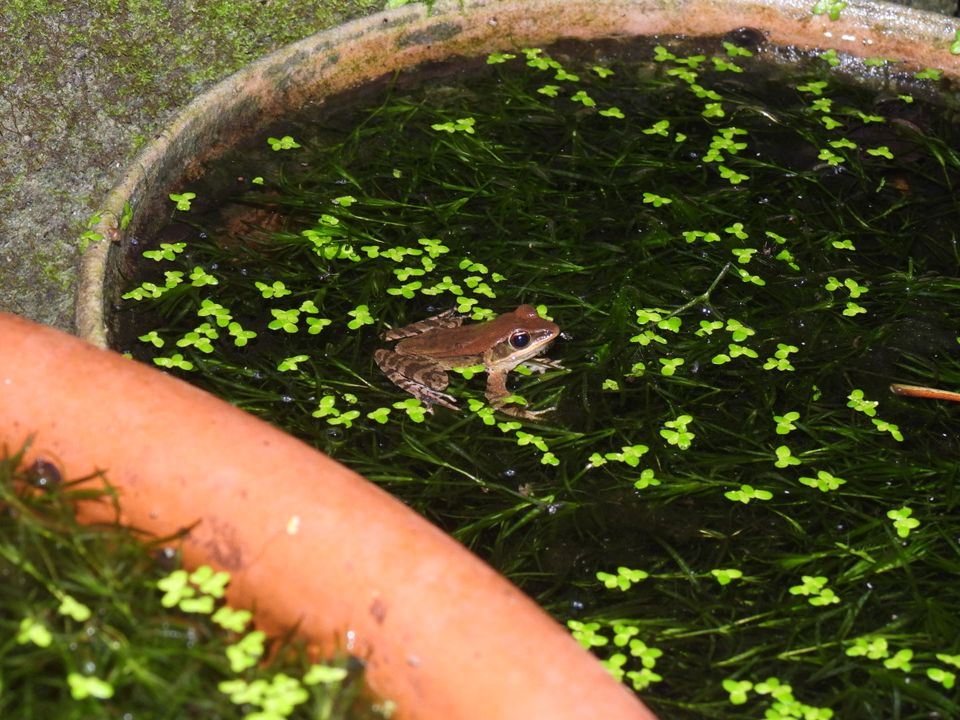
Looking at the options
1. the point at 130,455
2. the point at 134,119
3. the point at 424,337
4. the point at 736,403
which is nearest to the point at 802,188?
the point at 736,403

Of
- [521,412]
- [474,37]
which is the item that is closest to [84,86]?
[474,37]

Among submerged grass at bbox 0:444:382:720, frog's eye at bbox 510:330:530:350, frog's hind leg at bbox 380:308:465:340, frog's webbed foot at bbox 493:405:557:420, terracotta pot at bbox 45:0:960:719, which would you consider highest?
terracotta pot at bbox 45:0:960:719

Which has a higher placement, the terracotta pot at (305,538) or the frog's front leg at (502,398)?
the terracotta pot at (305,538)

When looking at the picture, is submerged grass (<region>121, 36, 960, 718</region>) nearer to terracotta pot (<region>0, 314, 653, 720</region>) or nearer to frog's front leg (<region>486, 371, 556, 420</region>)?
frog's front leg (<region>486, 371, 556, 420</region>)

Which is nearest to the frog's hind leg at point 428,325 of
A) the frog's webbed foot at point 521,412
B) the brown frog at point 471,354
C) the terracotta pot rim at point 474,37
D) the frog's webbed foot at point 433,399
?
the brown frog at point 471,354

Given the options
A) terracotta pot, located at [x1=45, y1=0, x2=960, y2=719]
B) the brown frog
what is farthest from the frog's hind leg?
terracotta pot, located at [x1=45, y1=0, x2=960, y2=719]

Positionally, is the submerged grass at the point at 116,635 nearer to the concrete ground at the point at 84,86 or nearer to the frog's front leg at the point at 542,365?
the frog's front leg at the point at 542,365
